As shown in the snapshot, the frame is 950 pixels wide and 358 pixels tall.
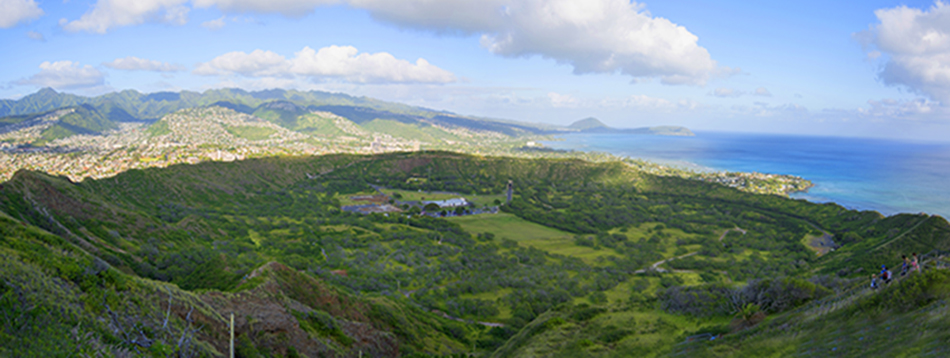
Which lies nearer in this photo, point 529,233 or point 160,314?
point 160,314

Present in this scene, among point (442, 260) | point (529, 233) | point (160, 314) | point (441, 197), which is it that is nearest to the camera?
point (160, 314)

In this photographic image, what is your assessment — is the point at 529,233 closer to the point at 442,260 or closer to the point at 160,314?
the point at 442,260

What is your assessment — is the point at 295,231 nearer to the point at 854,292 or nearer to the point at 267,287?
the point at 267,287

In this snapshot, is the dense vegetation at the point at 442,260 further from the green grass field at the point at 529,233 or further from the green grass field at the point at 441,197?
the green grass field at the point at 441,197

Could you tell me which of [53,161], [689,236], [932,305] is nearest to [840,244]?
[689,236]

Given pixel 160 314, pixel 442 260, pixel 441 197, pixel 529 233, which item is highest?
pixel 160 314

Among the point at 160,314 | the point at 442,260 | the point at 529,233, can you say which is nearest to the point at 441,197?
the point at 529,233
